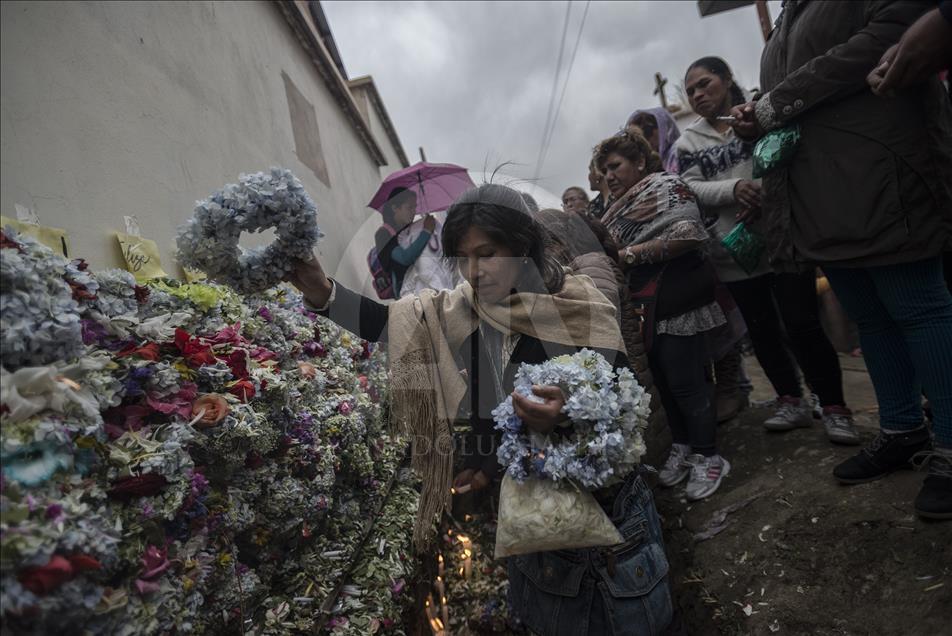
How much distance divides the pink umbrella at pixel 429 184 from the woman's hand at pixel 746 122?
2770 millimetres

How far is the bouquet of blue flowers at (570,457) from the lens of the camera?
1401 mm

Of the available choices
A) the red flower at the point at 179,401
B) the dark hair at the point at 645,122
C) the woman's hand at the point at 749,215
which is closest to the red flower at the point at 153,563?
the red flower at the point at 179,401

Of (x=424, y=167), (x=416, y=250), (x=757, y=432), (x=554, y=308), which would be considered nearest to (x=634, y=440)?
(x=554, y=308)

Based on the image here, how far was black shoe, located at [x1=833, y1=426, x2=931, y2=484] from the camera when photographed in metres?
2.13

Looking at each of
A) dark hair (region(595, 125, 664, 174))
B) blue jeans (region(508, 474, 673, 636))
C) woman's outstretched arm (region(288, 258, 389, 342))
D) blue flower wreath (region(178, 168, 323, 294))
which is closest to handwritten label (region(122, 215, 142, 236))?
blue flower wreath (region(178, 168, 323, 294))

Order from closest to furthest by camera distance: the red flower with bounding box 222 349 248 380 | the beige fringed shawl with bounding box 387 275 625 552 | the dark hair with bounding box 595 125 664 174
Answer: the red flower with bounding box 222 349 248 380 → the beige fringed shawl with bounding box 387 275 625 552 → the dark hair with bounding box 595 125 664 174

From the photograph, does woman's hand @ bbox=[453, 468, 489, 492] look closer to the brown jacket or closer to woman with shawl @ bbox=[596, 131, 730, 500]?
woman with shawl @ bbox=[596, 131, 730, 500]

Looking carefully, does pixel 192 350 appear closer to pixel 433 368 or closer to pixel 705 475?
pixel 433 368

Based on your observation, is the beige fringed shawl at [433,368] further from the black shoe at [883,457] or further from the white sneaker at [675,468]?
the white sneaker at [675,468]

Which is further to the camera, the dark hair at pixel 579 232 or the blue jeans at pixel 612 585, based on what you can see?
the dark hair at pixel 579 232

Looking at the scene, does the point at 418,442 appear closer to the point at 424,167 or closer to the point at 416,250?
the point at 416,250

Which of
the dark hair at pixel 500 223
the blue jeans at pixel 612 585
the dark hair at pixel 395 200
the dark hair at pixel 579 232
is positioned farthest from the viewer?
the dark hair at pixel 395 200

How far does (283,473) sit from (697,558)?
2.01 meters

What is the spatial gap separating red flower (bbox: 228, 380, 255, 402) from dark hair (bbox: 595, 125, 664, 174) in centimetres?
238
